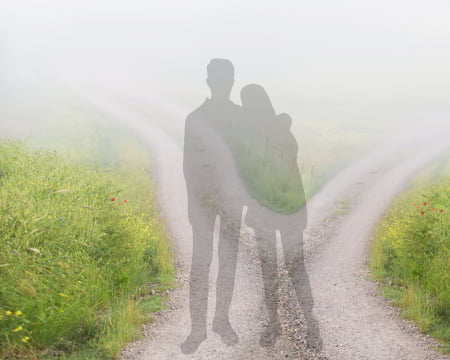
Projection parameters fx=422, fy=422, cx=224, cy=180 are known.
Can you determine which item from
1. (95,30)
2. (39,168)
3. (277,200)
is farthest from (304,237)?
(95,30)

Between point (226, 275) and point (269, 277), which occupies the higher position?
point (269, 277)

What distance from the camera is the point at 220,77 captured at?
931 cm

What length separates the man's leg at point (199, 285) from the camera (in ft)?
27.6

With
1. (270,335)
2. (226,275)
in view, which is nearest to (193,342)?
(270,335)

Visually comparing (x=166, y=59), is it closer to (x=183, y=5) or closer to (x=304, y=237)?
(x=183, y=5)

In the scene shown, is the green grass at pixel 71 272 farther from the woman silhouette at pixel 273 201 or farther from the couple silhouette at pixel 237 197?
the woman silhouette at pixel 273 201

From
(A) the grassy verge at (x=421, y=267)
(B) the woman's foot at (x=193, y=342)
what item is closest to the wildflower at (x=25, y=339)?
(B) the woman's foot at (x=193, y=342)

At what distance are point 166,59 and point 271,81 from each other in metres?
18.3

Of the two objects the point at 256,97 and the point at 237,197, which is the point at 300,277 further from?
the point at 237,197

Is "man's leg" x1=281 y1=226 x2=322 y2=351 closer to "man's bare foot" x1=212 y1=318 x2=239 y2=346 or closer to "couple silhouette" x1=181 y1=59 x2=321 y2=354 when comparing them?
"couple silhouette" x1=181 y1=59 x2=321 y2=354

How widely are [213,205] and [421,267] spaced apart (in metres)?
8.53

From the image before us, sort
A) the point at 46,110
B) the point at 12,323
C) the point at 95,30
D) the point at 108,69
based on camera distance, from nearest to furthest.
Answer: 1. the point at 12,323
2. the point at 46,110
3. the point at 108,69
4. the point at 95,30

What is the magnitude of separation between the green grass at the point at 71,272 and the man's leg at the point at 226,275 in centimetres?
141

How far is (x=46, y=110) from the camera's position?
3412 centimetres
